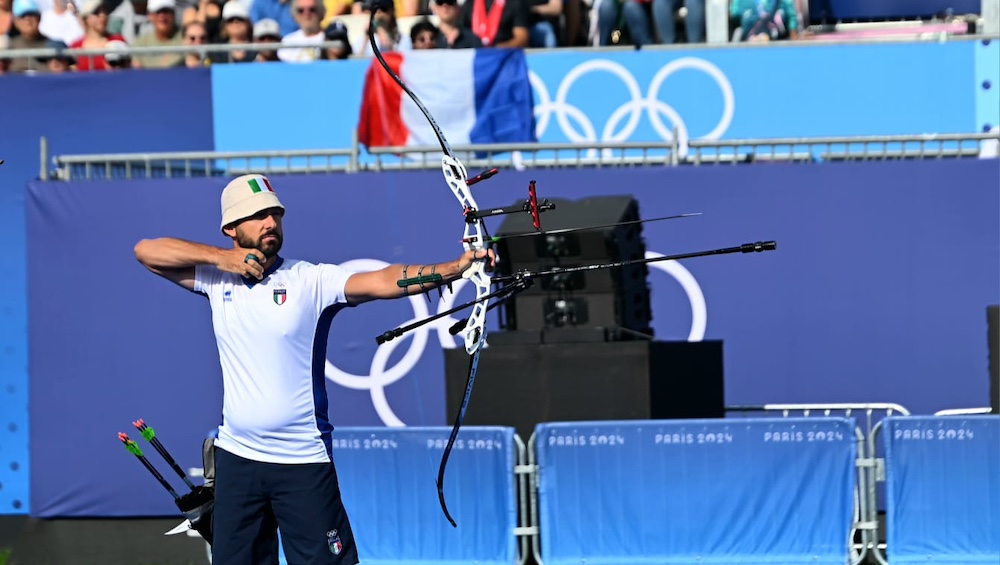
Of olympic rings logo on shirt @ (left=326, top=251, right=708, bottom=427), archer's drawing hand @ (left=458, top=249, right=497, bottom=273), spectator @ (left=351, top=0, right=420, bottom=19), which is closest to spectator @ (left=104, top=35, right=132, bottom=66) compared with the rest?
spectator @ (left=351, top=0, right=420, bottom=19)

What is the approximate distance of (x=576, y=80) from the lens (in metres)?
11.6

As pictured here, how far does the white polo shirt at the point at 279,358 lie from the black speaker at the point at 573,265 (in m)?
3.29

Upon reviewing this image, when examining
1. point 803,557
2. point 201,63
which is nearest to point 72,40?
point 201,63

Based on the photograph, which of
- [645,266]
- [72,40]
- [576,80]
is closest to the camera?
[645,266]

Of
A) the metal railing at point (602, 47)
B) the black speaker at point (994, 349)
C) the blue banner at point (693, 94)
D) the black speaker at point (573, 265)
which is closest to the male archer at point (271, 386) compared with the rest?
the black speaker at point (573, 265)

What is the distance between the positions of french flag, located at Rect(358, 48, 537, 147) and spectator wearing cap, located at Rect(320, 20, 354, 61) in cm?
39

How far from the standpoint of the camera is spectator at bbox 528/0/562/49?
40.8ft

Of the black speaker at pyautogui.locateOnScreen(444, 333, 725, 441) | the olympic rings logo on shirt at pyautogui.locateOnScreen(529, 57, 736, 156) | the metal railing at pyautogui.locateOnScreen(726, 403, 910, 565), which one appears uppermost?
the olympic rings logo on shirt at pyautogui.locateOnScreen(529, 57, 736, 156)

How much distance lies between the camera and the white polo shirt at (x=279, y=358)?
572 cm

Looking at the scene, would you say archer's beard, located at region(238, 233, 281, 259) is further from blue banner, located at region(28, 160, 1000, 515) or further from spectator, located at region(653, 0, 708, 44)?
spectator, located at region(653, 0, 708, 44)

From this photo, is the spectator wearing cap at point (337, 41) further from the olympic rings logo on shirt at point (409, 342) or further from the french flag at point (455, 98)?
the olympic rings logo on shirt at point (409, 342)

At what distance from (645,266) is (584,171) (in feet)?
2.91

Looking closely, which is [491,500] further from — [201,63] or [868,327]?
[201,63]

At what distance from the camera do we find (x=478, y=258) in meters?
5.30
